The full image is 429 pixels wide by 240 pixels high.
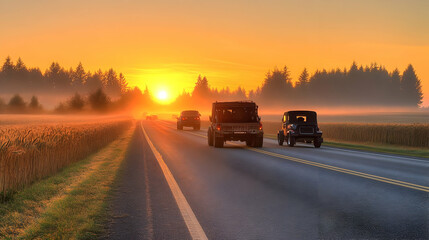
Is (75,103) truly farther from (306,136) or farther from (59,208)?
(59,208)

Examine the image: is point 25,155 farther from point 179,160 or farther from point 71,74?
point 71,74

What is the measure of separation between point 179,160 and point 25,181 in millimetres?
7189

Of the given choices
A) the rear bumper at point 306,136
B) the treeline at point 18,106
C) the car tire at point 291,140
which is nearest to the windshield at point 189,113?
the car tire at point 291,140

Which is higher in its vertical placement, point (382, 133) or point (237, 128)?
point (237, 128)

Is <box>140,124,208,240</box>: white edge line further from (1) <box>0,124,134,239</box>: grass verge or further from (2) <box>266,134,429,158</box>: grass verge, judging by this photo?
(2) <box>266,134,429,158</box>: grass verge

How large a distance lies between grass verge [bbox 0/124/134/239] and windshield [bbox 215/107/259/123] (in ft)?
42.3

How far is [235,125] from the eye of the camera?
22.6 metres

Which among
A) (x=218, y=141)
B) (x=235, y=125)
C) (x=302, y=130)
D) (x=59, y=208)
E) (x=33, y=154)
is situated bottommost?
(x=59, y=208)

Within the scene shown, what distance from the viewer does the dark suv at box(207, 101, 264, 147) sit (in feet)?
74.4

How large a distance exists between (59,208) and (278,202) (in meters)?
4.25

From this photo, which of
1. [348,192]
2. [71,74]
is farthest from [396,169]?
[71,74]

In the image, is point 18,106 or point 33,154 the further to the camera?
point 18,106

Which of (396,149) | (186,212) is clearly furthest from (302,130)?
(186,212)

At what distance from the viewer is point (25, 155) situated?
10.0 meters
